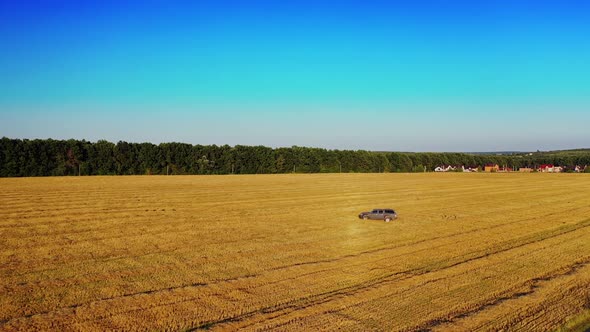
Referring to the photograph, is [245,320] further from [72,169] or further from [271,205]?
[72,169]

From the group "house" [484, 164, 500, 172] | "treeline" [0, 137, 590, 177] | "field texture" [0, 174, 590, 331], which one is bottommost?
"field texture" [0, 174, 590, 331]

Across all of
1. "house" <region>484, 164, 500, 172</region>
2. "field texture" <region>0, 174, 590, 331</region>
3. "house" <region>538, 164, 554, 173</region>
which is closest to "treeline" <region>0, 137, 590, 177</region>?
"house" <region>484, 164, 500, 172</region>

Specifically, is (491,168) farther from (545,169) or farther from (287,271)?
(287,271)

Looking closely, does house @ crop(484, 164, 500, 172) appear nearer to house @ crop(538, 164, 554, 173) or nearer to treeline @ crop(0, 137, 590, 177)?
house @ crop(538, 164, 554, 173)

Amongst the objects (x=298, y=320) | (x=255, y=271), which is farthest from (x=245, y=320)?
(x=255, y=271)

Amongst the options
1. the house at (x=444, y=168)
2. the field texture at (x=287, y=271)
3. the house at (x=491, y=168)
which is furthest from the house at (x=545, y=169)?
the field texture at (x=287, y=271)

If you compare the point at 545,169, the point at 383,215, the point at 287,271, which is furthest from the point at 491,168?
the point at 287,271

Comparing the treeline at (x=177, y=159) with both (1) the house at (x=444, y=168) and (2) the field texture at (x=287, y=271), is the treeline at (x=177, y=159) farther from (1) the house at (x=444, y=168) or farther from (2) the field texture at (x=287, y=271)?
(2) the field texture at (x=287, y=271)
